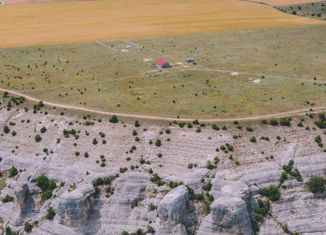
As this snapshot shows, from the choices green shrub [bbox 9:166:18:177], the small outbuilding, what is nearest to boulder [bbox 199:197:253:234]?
green shrub [bbox 9:166:18:177]

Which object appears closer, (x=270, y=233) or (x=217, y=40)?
(x=270, y=233)

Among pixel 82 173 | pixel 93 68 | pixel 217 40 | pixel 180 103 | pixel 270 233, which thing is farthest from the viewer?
pixel 217 40

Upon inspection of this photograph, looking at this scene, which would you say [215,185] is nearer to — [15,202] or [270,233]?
[270,233]

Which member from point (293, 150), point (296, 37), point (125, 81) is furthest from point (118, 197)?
point (296, 37)

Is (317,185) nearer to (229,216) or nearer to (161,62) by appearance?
(229,216)

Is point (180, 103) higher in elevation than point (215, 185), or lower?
higher

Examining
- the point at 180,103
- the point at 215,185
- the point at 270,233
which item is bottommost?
the point at 270,233
